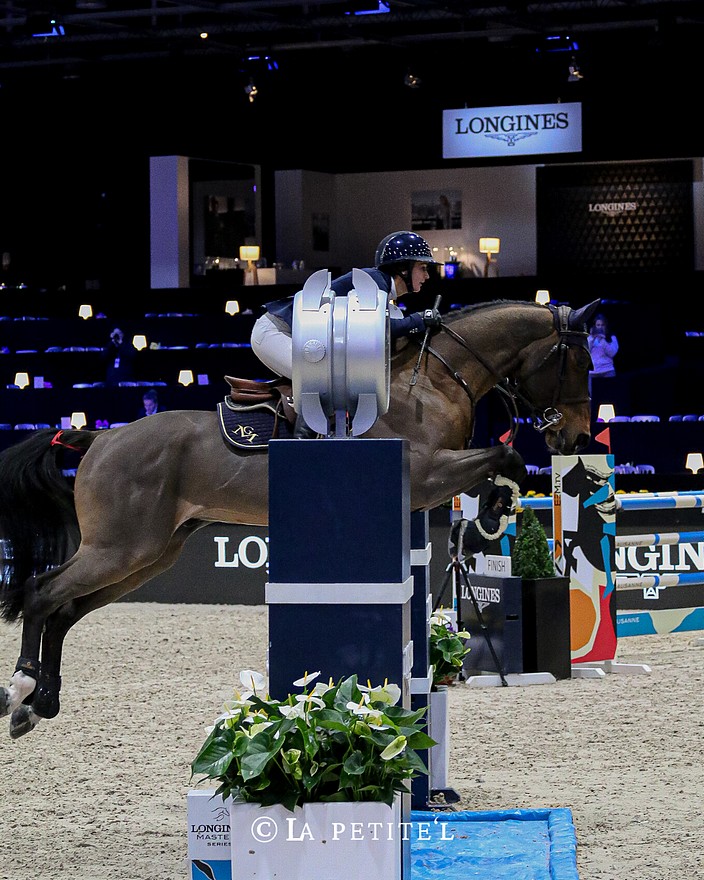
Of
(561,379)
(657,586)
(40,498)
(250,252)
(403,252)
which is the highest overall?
(250,252)

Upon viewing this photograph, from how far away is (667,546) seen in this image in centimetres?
826

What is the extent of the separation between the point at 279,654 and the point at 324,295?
771mm

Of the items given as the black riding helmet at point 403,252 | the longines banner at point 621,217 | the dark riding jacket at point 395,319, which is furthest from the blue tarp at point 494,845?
the longines banner at point 621,217

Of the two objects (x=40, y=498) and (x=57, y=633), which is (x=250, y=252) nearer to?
(x=40, y=498)

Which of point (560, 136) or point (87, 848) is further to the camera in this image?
point (560, 136)

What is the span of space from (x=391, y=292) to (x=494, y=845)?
6.01 feet

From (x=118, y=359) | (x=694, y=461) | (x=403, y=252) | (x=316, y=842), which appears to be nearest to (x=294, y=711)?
(x=316, y=842)

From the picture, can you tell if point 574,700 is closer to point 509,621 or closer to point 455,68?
point 509,621

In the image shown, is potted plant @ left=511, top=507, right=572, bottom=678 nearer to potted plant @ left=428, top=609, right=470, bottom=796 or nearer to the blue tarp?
potted plant @ left=428, top=609, right=470, bottom=796

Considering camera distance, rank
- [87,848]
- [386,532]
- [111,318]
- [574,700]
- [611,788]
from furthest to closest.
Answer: [111,318] → [574,700] → [611,788] → [87,848] → [386,532]

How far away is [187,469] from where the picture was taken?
16.1 feet

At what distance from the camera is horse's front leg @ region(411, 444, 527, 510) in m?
4.57

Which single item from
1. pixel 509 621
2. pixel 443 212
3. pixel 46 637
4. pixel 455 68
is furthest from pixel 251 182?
pixel 46 637

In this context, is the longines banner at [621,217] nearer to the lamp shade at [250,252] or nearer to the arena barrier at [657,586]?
the lamp shade at [250,252]
